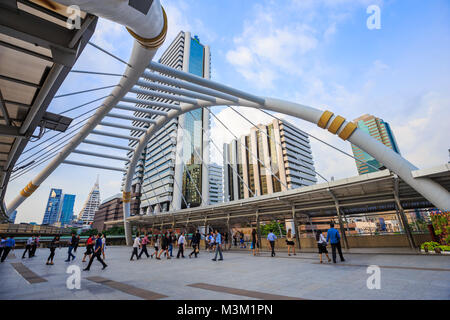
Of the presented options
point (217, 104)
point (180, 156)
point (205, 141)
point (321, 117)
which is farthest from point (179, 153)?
point (321, 117)

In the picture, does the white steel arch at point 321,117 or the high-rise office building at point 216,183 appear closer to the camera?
the white steel arch at point 321,117

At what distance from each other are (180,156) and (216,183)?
178 ft

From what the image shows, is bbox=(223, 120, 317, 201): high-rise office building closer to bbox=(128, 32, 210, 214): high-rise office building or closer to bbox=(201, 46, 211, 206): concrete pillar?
bbox=(201, 46, 211, 206): concrete pillar

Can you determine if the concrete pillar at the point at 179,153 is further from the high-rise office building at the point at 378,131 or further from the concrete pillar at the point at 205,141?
the high-rise office building at the point at 378,131

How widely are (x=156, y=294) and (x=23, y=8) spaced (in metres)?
5.56

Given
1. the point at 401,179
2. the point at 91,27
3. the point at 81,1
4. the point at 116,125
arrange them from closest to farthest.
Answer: the point at 81,1, the point at 91,27, the point at 401,179, the point at 116,125

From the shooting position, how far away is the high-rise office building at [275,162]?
3039 inches

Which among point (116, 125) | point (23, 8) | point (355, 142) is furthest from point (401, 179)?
point (116, 125)

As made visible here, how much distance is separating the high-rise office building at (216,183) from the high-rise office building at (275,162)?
12.4m

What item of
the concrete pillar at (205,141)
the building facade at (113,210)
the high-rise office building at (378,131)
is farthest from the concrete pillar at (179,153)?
the high-rise office building at (378,131)

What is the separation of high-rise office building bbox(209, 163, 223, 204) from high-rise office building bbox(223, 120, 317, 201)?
12.4 m

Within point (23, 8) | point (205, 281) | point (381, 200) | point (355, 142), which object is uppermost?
point (355, 142)
